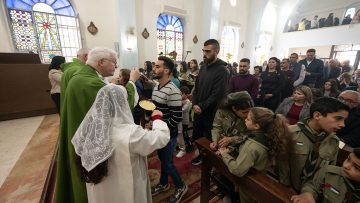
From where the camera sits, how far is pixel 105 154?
1043mm

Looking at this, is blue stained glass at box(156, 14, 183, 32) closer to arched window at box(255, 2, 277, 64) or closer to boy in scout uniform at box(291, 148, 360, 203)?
arched window at box(255, 2, 277, 64)

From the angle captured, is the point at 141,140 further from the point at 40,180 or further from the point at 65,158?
the point at 40,180

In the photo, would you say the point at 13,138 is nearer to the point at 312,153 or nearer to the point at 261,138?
the point at 261,138

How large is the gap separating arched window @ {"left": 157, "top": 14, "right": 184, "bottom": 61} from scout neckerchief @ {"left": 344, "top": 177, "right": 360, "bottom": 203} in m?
8.13

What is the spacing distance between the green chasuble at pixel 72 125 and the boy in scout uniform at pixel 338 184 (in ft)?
5.32

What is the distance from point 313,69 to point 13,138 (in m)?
6.67


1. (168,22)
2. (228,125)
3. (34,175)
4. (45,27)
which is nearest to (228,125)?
(228,125)

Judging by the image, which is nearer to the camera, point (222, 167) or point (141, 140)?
point (141, 140)

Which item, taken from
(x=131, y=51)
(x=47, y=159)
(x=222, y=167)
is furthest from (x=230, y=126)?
(x=131, y=51)

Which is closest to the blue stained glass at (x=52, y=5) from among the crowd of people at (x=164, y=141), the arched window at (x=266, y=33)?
the crowd of people at (x=164, y=141)

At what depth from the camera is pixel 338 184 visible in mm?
1089

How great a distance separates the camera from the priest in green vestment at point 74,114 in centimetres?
149

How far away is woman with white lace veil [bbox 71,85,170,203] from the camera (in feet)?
3.45

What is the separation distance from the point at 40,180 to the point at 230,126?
96.1 inches
